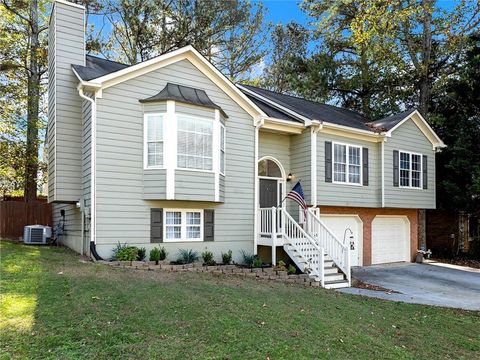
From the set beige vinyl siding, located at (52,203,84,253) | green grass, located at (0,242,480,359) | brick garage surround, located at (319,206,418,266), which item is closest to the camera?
green grass, located at (0,242,480,359)

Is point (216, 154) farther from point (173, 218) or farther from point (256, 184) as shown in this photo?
point (173, 218)

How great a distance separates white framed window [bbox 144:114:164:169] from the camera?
10366 millimetres

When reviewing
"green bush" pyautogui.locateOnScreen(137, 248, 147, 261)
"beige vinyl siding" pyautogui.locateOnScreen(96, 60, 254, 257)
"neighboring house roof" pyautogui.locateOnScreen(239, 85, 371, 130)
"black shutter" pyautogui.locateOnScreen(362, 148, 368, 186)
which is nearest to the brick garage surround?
"black shutter" pyautogui.locateOnScreen(362, 148, 368, 186)

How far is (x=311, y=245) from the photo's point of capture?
11289mm

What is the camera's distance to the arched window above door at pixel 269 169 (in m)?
13.5

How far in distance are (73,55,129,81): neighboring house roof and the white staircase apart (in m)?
6.14

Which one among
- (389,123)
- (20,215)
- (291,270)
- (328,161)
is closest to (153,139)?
(291,270)

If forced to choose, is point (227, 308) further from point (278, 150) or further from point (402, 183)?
point (402, 183)

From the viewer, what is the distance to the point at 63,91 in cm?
1138

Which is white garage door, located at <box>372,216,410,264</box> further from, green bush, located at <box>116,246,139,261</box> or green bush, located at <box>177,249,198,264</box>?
green bush, located at <box>116,246,139,261</box>

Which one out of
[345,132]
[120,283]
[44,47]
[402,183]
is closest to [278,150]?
[345,132]

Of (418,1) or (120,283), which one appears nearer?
(120,283)

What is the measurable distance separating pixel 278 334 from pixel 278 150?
9.01 m

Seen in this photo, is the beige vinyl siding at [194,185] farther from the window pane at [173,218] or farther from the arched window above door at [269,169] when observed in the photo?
the arched window above door at [269,169]
